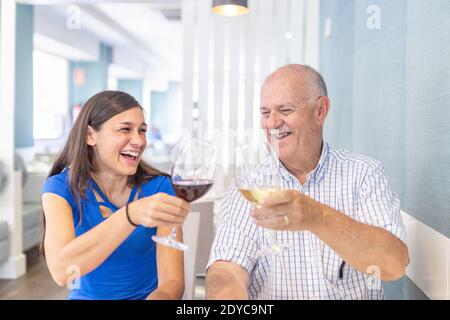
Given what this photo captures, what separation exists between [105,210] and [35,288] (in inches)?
89.8

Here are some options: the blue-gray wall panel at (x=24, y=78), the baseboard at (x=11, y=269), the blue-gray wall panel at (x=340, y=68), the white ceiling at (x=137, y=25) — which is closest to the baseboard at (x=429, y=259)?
the blue-gray wall panel at (x=340, y=68)

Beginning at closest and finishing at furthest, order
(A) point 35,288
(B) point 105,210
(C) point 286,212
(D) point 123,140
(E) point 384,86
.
A: (C) point 286,212
(D) point 123,140
(B) point 105,210
(E) point 384,86
(A) point 35,288

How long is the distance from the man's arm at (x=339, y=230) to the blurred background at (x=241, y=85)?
0.47 feet

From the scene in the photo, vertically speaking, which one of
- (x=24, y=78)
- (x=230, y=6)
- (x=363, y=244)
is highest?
(x=230, y=6)

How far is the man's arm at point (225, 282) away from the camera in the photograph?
0.68 metres

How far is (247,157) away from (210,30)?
2759 millimetres

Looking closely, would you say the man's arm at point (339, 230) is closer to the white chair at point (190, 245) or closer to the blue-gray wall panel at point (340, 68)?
the white chair at point (190, 245)

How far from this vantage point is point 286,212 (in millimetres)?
606

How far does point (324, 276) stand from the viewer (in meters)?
1.01

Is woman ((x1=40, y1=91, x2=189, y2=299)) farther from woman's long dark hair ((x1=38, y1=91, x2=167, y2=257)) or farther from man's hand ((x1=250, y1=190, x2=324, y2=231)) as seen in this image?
man's hand ((x1=250, y1=190, x2=324, y2=231))

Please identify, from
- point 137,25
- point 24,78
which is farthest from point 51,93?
point 24,78

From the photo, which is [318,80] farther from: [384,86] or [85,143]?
[85,143]
